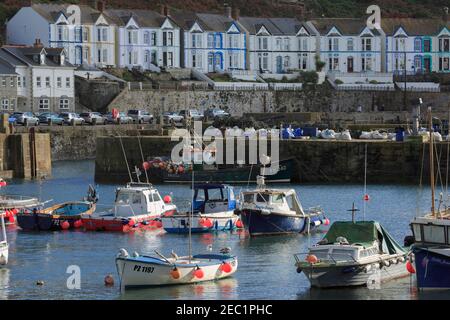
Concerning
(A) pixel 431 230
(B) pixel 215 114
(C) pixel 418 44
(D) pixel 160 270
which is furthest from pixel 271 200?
(C) pixel 418 44

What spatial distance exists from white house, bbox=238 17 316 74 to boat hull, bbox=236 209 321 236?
179 feet

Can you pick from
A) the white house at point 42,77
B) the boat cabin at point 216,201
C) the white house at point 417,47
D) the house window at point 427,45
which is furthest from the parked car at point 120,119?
the boat cabin at point 216,201

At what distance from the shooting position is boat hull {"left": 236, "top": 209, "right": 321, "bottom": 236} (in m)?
47.4

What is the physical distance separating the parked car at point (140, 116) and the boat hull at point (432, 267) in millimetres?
50419

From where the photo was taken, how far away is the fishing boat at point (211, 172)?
65375mm

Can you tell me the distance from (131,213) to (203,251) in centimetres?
620

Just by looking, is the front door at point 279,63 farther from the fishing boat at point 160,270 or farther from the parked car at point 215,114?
the fishing boat at point 160,270

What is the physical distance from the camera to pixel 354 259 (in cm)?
Answer: 3756

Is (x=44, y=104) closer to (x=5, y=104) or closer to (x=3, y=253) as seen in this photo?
(x=5, y=104)

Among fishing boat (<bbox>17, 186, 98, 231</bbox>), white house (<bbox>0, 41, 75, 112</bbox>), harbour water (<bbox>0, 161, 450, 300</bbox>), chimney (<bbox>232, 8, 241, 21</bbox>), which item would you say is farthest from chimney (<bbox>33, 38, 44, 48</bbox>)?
fishing boat (<bbox>17, 186, 98, 231</bbox>)

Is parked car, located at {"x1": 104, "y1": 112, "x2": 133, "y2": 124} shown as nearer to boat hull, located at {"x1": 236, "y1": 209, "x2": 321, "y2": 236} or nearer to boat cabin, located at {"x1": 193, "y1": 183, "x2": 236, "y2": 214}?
boat cabin, located at {"x1": 193, "y1": 183, "x2": 236, "y2": 214}

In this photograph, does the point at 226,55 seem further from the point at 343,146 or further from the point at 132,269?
the point at 132,269

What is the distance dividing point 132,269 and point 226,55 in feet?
213

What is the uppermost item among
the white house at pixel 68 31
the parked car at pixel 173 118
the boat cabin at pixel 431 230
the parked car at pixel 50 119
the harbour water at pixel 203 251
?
the white house at pixel 68 31
